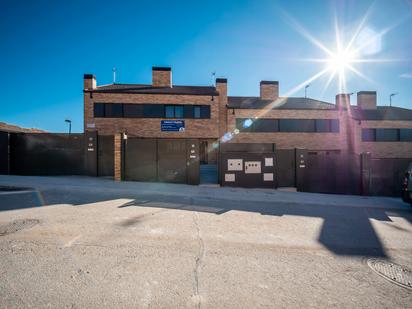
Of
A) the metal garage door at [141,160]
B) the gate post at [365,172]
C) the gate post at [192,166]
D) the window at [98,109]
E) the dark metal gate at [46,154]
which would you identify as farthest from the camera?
the window at [98,109]

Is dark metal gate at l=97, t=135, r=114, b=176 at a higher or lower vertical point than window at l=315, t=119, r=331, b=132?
lower

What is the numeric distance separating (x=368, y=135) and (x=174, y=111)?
19355mm

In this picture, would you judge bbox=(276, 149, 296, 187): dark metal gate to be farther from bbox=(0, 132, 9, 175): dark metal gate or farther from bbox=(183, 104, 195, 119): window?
bbox=(0, 132, 9, 175): dark metal gate

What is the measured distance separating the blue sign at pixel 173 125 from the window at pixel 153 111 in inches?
28.1

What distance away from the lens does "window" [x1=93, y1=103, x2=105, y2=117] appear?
16.9m

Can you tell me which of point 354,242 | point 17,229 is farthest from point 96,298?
point 354,242

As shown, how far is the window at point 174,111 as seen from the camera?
17.7m

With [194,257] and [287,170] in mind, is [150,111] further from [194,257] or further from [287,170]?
[194,257]

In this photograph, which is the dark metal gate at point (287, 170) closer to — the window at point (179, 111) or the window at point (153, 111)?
the window at point (179, 111)

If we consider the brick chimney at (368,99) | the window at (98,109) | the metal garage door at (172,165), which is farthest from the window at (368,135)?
the window at (98,109)

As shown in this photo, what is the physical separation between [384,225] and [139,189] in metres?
8.32

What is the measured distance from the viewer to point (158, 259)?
3.07 m

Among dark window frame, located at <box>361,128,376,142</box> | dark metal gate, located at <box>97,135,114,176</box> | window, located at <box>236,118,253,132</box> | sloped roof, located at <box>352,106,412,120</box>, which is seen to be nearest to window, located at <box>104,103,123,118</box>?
dark metal gate, located at <box>97,135,114,176</box>

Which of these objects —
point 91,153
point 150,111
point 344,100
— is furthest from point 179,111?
point 344,100
